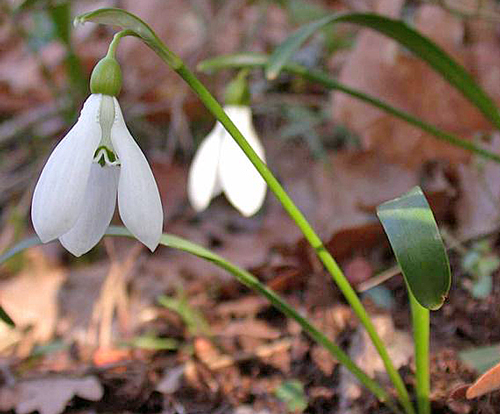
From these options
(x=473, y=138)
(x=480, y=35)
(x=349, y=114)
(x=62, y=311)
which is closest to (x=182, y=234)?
(x=62, y=311)

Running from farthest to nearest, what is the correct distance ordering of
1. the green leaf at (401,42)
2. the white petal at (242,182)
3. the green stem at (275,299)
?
1. the white petal at (242,182)
2. the green leaf at (401,42)
3. the green stem at (275,299)

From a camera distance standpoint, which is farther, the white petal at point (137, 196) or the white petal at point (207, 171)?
the white petal at point (207, 171)

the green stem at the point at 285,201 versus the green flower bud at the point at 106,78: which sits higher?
the green flower bud at the point at 106,78

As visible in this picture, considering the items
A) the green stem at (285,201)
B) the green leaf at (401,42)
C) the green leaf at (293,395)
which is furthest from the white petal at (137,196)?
the green leaf at (293,395)

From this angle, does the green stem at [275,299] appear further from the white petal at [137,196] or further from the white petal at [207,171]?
the white petal at [207,171]

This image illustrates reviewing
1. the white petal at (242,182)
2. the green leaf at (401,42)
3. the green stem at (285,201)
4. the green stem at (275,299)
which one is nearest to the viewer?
the green stem at (285,201)

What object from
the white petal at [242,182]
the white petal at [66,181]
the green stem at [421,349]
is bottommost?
the green stem at [421,349]
